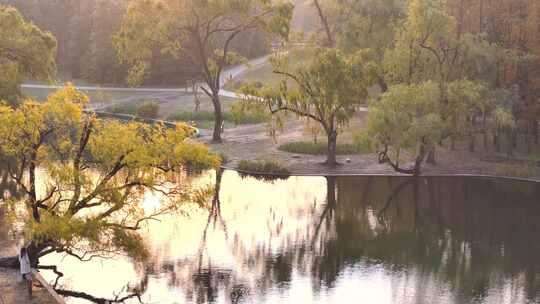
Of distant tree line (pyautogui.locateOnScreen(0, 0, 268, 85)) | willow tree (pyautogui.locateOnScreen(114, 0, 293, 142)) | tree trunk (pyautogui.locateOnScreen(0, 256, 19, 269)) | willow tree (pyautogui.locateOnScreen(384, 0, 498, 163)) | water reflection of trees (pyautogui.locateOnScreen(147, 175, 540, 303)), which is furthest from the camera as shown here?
distant tree line (pyautogui.locateOnScreen(0, 0, 268, 85))

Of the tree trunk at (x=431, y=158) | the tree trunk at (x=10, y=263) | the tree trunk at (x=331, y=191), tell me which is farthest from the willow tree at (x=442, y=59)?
the tree trunk at (x=10, y=263)

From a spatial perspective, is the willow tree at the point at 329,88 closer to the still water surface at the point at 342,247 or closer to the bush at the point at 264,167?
the bush at the point at 264,167

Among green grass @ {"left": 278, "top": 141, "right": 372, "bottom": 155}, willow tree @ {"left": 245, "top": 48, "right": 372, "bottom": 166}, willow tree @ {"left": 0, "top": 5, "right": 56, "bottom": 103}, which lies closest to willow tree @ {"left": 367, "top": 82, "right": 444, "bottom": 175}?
willow tree @ {"left": 245, "top": 48, "right": 372, "bottom": 166}

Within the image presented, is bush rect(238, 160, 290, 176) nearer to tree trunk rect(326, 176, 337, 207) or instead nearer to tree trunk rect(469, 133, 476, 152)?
tree trunk rect(326, 176, 337, 207)

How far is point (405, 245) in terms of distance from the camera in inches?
1633

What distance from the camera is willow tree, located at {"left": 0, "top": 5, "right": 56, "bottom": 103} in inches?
2162

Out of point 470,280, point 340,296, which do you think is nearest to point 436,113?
point 470,280

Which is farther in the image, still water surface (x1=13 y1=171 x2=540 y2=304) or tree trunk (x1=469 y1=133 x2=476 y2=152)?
tree trunk (x1=469 y1=133 x2=476 y2=152)

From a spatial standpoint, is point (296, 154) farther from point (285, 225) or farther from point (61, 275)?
point (61, 275)

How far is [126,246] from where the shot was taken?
31.0m

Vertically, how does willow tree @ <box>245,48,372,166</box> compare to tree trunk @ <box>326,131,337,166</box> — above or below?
above

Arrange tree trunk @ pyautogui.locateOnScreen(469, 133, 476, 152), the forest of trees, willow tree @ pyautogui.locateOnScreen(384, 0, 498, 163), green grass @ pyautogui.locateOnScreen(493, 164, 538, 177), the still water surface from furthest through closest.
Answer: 1. tree trunk @ pyautogui.locateOnScreen(469, 133, 476, 152)
2. green grass @ pyautogui.locateOnScreen(493, 164, 538, 177)
3. willow tree @ pyautogui.locateOnScreen(384, 0, 498, 163)
4. the forest of trees
5. the still water surface

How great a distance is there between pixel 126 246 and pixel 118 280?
4.03 metres

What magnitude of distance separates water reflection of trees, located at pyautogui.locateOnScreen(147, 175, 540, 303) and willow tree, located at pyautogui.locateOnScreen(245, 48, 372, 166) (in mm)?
5381
